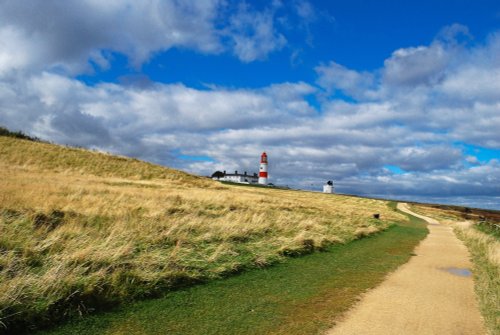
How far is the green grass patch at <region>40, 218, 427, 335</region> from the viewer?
668 centimetres

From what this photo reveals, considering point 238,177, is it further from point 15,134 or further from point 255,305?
point 255,305

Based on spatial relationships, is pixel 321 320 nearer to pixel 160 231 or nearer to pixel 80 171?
pixel 160 231

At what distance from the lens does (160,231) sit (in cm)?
1335

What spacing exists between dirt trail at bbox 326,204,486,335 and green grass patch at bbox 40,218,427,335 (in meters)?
0.40

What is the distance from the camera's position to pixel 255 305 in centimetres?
813

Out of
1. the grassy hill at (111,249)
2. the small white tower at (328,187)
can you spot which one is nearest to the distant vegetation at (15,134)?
the grassy hill at (111,249)

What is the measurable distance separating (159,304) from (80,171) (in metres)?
44.5

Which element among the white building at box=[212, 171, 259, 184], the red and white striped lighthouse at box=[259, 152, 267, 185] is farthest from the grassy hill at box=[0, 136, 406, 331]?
the white building at box=[212, 171, 259, 184]

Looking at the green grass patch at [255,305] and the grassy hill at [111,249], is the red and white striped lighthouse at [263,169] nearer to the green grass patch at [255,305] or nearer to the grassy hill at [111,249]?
the grassy hill at [111,249]

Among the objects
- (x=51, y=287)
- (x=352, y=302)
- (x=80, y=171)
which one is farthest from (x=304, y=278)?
(x=80, y=171)

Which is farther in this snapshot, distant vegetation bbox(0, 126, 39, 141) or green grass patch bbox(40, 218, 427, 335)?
distant vegetation bbox(0, 126, 39, 141)

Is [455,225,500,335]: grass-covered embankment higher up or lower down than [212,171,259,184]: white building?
lower down

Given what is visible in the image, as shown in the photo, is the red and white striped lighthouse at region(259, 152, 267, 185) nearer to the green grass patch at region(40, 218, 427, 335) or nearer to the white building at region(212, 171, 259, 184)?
the white building at region(212, 171, 259, 184)

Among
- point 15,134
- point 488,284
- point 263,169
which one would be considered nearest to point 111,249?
point 488,284
